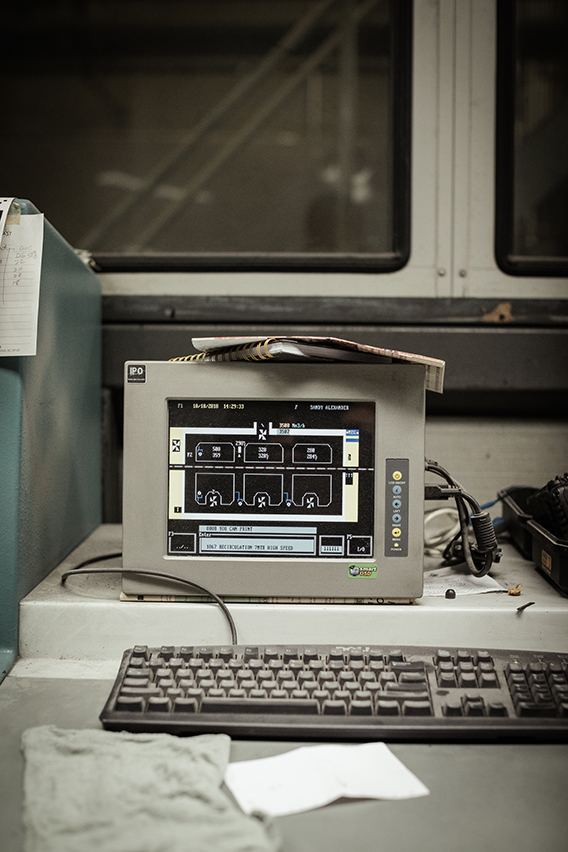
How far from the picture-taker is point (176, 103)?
3.43 m

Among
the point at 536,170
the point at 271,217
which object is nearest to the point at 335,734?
the point at 536,170

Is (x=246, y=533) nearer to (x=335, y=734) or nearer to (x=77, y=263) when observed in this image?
(x=335, y=734)

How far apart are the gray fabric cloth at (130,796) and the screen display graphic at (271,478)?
284 mm

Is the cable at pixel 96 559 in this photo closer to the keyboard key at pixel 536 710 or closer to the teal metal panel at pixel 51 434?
the teal metal panel at pixel 51 434

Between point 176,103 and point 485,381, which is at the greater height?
point 176,103

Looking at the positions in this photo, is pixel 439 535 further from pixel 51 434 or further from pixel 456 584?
pixel 51 434

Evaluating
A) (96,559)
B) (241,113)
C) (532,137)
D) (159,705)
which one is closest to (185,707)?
(159,705)

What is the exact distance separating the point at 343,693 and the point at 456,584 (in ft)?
1.14

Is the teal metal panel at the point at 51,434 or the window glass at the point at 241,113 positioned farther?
the window glass at the point at 241,113

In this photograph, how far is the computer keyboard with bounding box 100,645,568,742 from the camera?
0.67 meters

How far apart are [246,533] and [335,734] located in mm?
→ 297

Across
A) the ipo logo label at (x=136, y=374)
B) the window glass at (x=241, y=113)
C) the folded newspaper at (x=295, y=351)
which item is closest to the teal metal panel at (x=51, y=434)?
the ipo logo label at (x=136, y=374)

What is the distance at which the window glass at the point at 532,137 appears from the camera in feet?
4.55

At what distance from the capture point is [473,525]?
95cm
